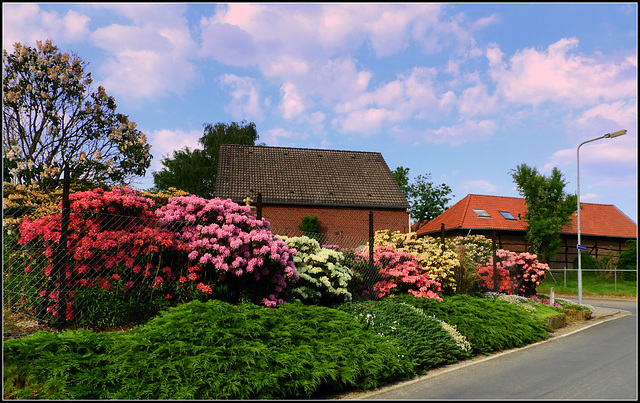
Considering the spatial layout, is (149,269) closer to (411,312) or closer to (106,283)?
(106,283)

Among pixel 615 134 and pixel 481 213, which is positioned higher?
pixel 615 134

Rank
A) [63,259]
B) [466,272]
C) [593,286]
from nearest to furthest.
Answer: [63,259] → [466,272] → [593,286]

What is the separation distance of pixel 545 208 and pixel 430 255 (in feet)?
87.8

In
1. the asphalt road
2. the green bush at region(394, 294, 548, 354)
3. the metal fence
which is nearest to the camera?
the asphalt road

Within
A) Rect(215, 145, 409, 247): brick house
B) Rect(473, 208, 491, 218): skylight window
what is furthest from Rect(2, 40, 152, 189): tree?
Rect(473, 208, 491, 218): skylight window

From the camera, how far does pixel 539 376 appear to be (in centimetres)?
739

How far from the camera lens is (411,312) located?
9523 millimetres

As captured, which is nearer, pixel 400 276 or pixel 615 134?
pixel 400 276

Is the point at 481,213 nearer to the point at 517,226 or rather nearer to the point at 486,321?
the point at 517,226

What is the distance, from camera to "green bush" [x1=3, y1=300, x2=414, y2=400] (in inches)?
202

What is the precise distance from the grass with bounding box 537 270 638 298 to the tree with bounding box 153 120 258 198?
3074 cm

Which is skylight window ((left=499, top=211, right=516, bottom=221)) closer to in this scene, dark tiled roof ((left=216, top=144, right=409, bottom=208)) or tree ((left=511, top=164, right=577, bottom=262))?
tree ((left=511, top=164, right=577, bottom=262))

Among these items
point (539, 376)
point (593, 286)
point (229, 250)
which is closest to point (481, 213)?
point (593, 286)

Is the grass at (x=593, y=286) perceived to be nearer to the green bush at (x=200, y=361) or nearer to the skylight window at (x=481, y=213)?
the skylight window at (x=481, y=213)
